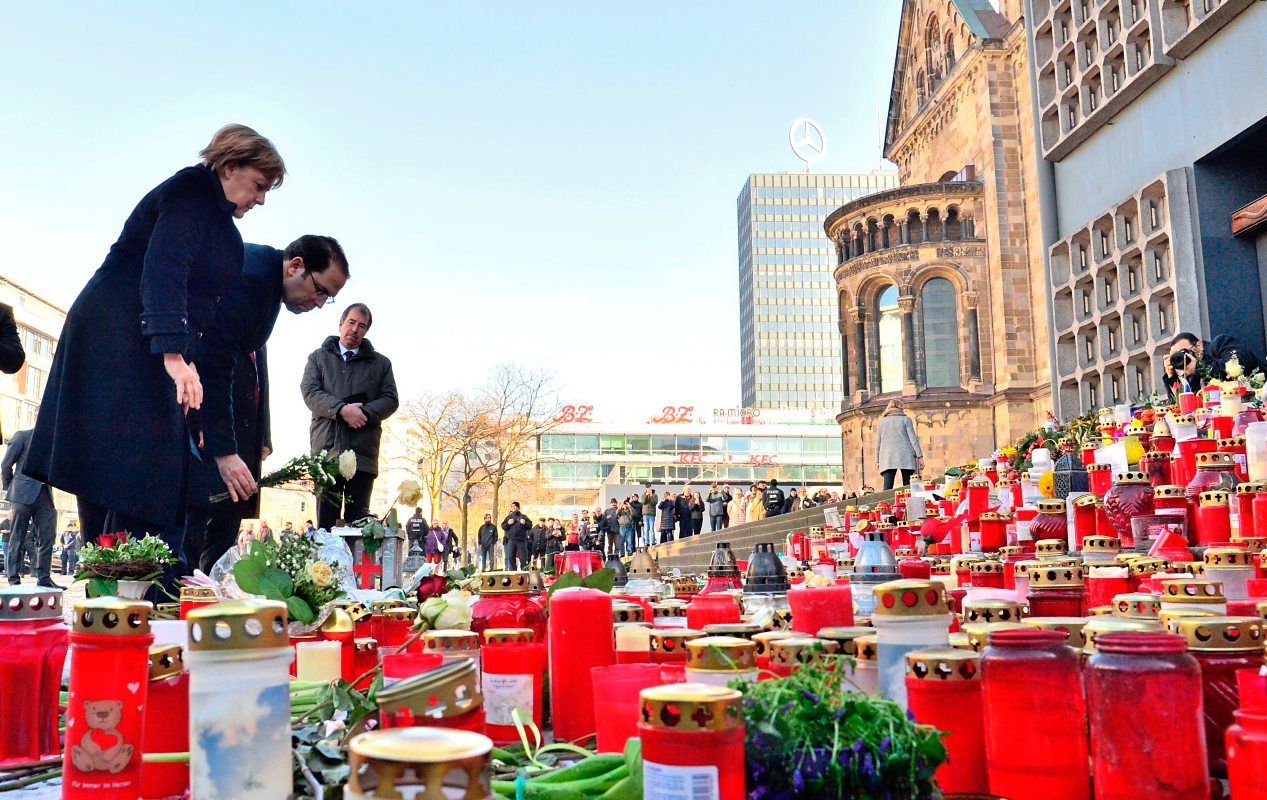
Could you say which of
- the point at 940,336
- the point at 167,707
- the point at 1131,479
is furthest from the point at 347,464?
the point at 940,336

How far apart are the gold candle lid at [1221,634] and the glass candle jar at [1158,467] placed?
3218 millimetres

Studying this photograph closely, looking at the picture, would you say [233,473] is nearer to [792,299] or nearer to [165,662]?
[165,662]

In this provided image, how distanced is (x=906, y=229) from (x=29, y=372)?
61.2m

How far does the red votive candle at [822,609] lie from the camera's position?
1.95 meters

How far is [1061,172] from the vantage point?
15.6 meters

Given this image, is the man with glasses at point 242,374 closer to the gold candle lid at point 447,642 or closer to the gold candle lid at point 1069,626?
the gold candle lid at point 447,642

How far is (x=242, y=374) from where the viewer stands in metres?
3.65

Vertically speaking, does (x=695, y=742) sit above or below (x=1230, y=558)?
below

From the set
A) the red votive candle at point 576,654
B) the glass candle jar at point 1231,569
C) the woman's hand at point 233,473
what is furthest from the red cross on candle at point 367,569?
the glass candle jar at point 1231,569

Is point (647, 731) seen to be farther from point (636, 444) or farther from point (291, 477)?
point (636, 444)

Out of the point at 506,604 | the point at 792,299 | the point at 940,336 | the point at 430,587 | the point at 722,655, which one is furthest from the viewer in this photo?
the point at 792,299

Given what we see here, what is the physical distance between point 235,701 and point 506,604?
1126mm

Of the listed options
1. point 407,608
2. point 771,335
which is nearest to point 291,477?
point 407,608

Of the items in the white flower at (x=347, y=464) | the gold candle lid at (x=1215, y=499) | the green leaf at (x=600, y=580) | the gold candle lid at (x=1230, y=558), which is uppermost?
the white flower at (x=347, y=464)
